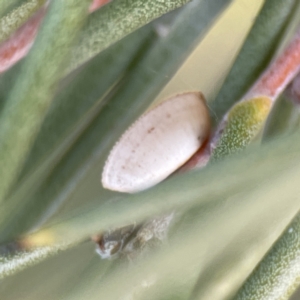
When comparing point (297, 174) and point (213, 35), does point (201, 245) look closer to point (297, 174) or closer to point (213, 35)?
point (297, 174)

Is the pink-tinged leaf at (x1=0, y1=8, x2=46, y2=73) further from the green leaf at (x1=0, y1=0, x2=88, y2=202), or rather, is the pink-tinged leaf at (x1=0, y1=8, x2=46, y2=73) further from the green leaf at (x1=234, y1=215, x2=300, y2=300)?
the green leaf at (x1=234, y1=215, x2=300, y2=300)

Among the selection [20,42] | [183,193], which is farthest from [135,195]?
[20,42]

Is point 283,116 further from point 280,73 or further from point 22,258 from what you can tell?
point 22,258

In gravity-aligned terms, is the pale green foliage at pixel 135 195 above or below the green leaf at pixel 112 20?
below

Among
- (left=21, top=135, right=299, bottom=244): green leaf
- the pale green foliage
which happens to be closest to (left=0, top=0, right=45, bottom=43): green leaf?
the pale green foliage

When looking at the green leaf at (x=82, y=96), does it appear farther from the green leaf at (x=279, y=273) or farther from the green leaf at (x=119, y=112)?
the green leaf at (x=279, y=273)

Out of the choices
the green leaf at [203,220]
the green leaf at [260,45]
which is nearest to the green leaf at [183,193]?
the green leaf at [203,220]
